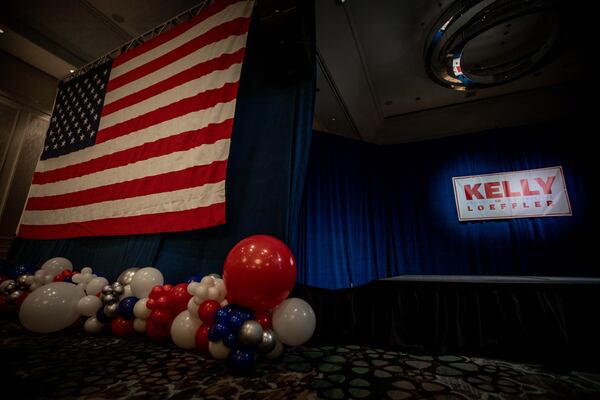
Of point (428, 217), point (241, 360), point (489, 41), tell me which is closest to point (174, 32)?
point (241, 360)

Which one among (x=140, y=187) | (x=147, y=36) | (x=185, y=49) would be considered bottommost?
(x=140, y=187)

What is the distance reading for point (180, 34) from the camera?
284cm

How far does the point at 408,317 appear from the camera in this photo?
5.64ft

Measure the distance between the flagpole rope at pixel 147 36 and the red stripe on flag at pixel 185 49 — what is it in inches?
18.2

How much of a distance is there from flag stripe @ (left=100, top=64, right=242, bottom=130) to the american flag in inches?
0.5

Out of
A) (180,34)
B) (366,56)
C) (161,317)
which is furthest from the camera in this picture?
(366,56)

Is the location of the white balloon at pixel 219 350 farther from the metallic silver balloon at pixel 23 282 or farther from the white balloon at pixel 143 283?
the metallic silver balloon at pixel 23 282

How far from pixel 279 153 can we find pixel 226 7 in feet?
5.42

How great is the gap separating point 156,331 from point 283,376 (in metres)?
1.04

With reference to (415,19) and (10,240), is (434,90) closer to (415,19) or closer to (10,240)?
(415,19)

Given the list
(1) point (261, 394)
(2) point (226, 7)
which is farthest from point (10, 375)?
(2) point (226, 7)

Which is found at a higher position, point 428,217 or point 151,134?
point 151,134

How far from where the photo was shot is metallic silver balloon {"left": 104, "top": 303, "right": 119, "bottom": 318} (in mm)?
1902

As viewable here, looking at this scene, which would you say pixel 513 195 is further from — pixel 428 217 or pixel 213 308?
pixel 213 308
